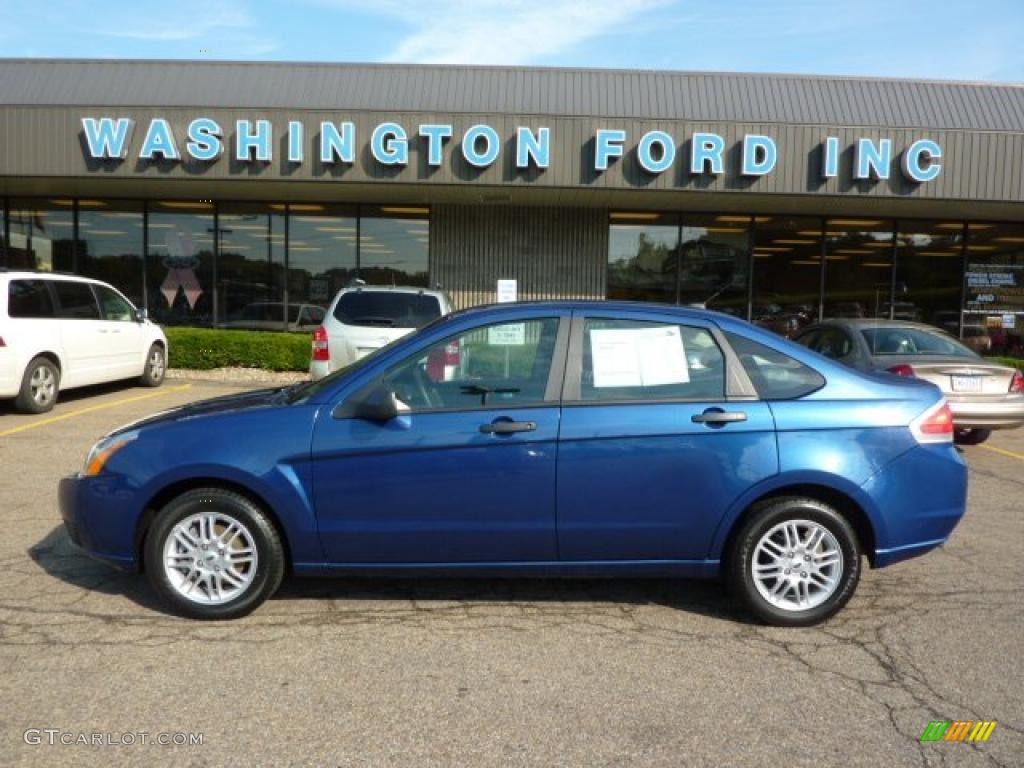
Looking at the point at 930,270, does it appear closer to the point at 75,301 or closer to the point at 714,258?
the point at 714,258

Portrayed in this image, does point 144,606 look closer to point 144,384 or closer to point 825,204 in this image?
point 144,384

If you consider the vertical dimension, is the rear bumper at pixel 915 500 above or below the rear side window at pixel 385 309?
below

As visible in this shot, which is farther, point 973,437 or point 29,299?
point 29,299

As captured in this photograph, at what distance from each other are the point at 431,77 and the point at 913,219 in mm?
10373

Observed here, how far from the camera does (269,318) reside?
17.1 m

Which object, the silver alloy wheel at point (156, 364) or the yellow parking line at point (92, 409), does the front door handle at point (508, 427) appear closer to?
the yellow parking line at point (92, 409)

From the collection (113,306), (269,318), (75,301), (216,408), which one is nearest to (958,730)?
(216,408)

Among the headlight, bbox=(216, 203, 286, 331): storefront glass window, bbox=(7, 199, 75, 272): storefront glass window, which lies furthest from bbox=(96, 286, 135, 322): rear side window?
the headlight

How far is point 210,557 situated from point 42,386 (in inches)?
284

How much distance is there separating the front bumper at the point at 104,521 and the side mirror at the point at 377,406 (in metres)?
1.22

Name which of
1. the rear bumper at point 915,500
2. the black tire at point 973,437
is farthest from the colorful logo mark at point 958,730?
the black tire at point 973,437

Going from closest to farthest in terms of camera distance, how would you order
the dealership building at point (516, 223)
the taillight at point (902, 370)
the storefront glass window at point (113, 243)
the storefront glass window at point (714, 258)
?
1. the taillight at point (902, 370)
2. the dealership building at point (516, 223)
3. the storefront glass window at point (714, 258)
4. the storefront glass window at point (113, 243)

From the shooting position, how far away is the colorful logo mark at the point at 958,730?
3.03 m

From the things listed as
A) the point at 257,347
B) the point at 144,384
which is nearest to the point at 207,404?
the point at 144,384
